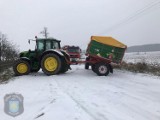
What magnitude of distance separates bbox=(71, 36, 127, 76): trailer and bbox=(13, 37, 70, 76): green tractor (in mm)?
1785

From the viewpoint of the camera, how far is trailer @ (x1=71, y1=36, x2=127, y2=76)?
52.4 feet

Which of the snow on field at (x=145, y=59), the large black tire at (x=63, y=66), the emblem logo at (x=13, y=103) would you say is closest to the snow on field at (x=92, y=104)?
the emblem logo at (x=13, y=103)

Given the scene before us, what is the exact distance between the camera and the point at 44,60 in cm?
1630

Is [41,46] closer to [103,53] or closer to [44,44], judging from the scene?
[44,44]

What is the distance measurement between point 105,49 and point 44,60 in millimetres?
3635

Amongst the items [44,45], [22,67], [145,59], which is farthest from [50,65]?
[145,59]

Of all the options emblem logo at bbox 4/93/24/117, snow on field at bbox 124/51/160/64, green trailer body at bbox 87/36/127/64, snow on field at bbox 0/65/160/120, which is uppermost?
green trailer body at bbox 87/36/127/64

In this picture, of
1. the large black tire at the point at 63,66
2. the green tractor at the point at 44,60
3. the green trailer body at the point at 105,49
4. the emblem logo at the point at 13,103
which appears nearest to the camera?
the emblem logo at the point at 13,103

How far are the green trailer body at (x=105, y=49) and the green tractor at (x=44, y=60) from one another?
1819 millimetres

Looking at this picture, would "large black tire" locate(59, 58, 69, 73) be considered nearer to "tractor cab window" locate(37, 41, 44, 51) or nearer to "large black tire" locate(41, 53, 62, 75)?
"large black tire" locate(41, 53, 62, 75)

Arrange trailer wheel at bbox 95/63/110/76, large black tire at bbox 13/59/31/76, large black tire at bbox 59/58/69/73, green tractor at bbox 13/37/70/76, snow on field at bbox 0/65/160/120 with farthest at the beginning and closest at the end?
large black tire at bbox 13/59/31/76 → large black tire at bbox 59/58/69/73 → green tractor at bbox 13/37/70/76 → trailer wheel at bbox 95/63/110/76 → snow on field at bbox 0/65/160/120

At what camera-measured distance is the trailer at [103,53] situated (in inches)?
629

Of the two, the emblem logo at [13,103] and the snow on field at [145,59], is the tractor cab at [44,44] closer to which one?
the snow on field at [145,59]

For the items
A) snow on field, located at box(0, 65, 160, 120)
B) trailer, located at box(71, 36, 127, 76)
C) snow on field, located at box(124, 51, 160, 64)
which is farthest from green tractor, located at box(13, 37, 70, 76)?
snow on field, located at box(124, 51, 160, 64)
